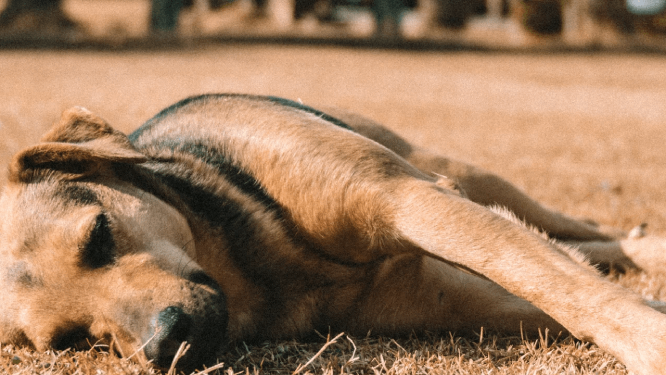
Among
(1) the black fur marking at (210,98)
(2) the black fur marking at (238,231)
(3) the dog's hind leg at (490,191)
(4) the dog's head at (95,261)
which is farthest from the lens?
(3) the dog's hind leg at (490,191)

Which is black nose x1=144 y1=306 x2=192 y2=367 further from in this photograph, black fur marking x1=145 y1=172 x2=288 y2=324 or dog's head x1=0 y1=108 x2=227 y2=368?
black fur marking x1=145 y1=172 x2=288 y2=324

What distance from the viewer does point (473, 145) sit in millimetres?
8273

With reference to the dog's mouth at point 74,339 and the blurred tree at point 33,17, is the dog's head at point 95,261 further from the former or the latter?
the blurred tree at point 33,17

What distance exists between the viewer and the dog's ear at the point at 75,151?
2842 millimetres

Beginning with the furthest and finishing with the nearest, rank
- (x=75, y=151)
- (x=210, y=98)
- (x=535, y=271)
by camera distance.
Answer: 1. (x=210, y=98)
2. (x=75, y=151)
3. (x=535, y=271)

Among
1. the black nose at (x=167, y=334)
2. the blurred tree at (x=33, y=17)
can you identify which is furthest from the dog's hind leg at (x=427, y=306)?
the blurred tree at (x=33, y=17)

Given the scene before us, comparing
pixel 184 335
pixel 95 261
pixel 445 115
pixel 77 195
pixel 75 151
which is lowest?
pixel 445 115

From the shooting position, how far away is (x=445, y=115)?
1105 cm

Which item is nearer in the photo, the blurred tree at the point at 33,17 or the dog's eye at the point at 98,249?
the dog's eye at the point at 98,249

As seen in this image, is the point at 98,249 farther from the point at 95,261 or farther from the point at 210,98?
the point at 210,98

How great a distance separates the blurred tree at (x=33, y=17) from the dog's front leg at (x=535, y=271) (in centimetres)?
2299

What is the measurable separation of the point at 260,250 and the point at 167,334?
74cm

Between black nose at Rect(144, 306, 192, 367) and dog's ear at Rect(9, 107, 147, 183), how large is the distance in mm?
778

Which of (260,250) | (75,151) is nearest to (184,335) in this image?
(260,250)
